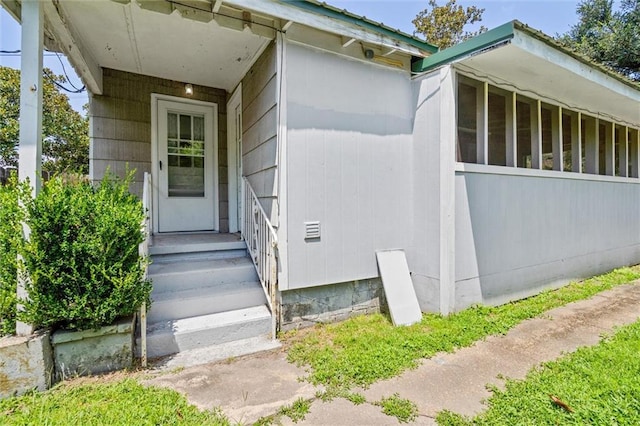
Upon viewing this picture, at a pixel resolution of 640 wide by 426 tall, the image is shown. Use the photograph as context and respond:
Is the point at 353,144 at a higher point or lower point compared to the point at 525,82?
lower

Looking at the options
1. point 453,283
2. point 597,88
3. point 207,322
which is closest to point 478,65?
point 597,88

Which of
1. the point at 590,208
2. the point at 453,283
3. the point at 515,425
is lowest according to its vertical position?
the point at 515,425

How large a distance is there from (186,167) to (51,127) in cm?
1162

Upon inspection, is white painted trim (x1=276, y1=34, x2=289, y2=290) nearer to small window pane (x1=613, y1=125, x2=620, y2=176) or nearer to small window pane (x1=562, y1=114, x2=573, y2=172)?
small window pane (x1=562, y1=114, x2=573, y2=172)

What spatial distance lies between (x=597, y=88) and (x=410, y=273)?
3596 millimetres

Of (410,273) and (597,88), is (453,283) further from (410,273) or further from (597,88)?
(597,88)

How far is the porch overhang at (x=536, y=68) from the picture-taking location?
3227mm

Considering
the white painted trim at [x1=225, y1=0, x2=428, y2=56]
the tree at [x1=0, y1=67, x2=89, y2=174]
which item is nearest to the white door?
the white painted trim at [x1=225, y1=0, x2=428, y2=56]

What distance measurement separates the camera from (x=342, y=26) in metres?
3.33

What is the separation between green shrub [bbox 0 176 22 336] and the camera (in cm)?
232

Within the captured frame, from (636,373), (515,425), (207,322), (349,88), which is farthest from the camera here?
(349,88)

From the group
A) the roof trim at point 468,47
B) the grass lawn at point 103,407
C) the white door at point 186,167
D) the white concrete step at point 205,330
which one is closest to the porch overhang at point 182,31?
the roof trim at point 468,47

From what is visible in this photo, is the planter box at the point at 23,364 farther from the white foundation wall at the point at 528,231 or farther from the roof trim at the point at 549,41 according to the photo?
the roof trim at the point at 549,41

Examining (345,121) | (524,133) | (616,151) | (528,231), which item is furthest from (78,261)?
(616,151)
